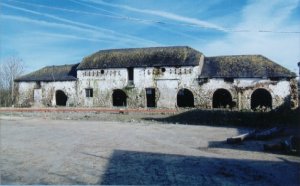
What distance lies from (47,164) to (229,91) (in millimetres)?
22286

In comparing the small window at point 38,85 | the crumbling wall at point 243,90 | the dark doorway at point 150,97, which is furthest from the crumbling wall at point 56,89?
the crumbling wall at point 243,90

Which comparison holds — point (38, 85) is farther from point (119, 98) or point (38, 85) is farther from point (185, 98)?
point (185, 98)

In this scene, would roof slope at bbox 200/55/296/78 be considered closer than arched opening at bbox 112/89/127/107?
Yes

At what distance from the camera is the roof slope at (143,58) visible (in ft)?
98.6

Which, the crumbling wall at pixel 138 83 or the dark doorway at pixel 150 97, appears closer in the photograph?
→ the crumbling wall at pixel 138 83

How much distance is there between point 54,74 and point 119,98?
8064 mm

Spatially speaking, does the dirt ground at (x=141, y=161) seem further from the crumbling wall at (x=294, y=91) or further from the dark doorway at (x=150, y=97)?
the dark doorway at (x=150, y=97)

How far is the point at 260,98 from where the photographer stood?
94.9 feet

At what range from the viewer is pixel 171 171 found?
23.5 feet

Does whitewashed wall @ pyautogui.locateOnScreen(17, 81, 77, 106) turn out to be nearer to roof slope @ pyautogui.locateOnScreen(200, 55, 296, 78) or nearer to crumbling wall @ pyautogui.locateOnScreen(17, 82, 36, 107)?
crumbling wall @ pyautogui.locateOnScreen(17, 82, 36, 107)

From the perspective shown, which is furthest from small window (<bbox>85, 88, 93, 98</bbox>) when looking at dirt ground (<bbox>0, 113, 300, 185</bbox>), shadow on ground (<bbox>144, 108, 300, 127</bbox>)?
dirt ground (<bbox>0, 113, 300, 185</bbox>)

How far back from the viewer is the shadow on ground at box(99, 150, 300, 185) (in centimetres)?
638

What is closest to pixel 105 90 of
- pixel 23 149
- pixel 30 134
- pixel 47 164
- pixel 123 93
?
pixel 123 93

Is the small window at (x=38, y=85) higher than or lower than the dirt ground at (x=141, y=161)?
higher
